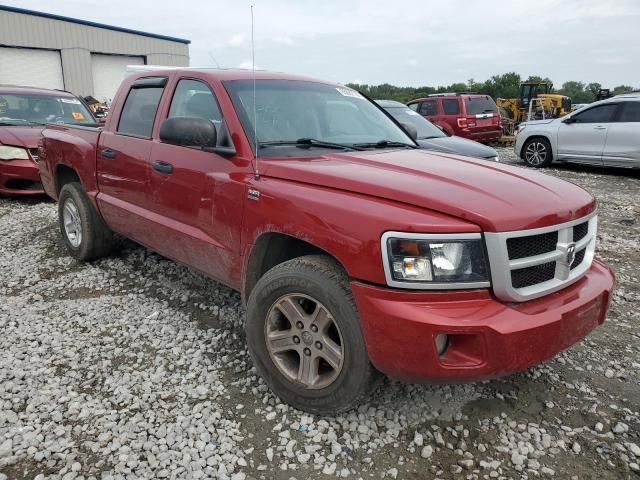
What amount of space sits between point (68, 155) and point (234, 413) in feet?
10.7

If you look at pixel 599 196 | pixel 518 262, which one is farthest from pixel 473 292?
pixel 599 196

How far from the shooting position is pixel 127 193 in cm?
391

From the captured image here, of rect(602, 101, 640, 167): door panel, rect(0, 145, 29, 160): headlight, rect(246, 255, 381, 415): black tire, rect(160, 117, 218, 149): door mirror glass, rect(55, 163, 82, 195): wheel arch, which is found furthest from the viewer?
rect(602, 101, 640, 167): door panel

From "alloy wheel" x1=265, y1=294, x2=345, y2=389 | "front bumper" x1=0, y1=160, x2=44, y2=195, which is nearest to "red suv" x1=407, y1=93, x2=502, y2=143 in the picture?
"front bumper" x1=0, y1=160, x2=44, y2=195

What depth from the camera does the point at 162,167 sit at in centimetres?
343

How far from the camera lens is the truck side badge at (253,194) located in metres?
2.71

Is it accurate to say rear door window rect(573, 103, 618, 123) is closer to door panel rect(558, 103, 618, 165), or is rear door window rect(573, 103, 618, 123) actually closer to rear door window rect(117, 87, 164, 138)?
door panel rect(558, 103, 618, 165)

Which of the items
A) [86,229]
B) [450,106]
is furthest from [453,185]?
[450,106]

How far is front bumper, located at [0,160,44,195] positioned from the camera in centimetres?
716

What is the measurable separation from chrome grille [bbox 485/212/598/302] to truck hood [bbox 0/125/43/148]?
720cm

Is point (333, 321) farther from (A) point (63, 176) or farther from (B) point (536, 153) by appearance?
(B) point (536, 153)

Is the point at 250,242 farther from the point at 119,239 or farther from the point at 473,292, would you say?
the point at 119,239

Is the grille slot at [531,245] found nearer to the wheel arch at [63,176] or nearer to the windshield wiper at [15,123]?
the wheel arch at [63,176]

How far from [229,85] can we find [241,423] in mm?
2042
